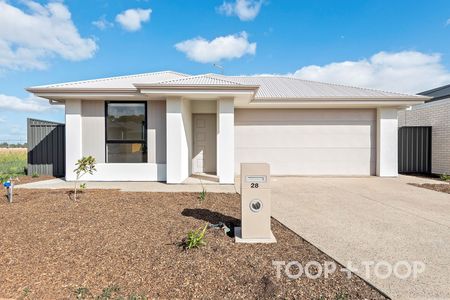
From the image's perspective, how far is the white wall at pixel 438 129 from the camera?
405 inches

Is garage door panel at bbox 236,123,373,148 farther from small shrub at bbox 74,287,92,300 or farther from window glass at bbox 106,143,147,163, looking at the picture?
small shrub at bbox 74,287,92,300

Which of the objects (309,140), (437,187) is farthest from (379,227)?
(309,140)

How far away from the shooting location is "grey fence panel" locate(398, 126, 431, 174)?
1106cm

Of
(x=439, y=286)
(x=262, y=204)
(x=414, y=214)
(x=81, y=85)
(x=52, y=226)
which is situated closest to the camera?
(x=439, y=286)

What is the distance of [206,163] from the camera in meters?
10.5

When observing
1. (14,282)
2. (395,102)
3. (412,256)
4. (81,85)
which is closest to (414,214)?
(412,256)

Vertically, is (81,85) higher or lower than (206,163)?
higher

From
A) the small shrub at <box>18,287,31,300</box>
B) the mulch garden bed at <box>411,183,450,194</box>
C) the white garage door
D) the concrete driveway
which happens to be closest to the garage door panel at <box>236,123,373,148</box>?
the white garage door

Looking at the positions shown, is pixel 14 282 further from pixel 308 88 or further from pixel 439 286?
pixel 308 88

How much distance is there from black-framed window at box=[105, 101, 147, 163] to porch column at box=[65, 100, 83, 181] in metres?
0.92

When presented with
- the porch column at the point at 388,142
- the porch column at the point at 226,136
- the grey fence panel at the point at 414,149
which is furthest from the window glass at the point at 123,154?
the grey fence panel at the point at 414,149

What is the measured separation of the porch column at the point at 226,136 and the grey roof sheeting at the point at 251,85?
2.67 feet

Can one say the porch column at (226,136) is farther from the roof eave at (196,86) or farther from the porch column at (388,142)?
the porch column at (388,142)

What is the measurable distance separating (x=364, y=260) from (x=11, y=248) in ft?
15.5
